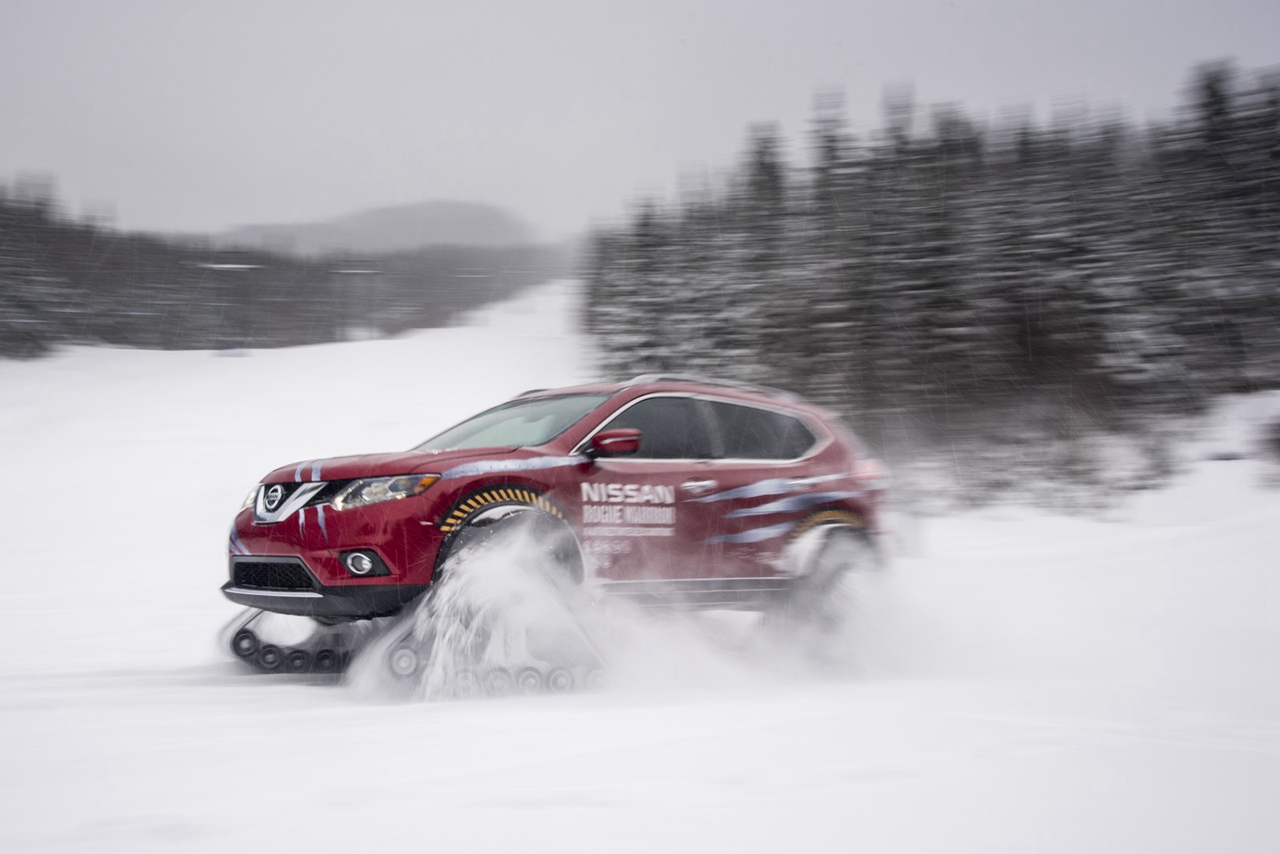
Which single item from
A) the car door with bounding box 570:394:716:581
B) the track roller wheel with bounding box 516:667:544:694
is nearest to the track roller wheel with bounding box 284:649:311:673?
the track roller wheel with bounding box 516:667:544:694

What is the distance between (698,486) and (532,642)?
1.47 meters

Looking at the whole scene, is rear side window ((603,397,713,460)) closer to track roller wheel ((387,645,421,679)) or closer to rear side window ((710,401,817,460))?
rear side window ((710,401,817,460))

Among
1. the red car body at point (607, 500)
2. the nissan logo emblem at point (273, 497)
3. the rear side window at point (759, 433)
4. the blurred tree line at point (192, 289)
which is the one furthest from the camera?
the blurred tree line at point (192, 289)

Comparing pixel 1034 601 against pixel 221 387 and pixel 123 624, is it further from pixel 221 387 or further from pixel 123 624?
pixel 221 387

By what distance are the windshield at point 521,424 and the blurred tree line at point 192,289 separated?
47.1 ft

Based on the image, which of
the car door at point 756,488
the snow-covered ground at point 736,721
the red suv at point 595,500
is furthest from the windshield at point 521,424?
the snow-covered ground at point 736,721

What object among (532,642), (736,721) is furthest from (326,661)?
(736,721)

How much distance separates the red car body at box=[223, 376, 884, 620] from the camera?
4559mm

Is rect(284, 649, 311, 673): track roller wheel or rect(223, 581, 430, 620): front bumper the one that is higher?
rect(223, 581, 430, 620): front bumper

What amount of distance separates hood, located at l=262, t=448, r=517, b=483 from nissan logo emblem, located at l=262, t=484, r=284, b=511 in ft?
0.13

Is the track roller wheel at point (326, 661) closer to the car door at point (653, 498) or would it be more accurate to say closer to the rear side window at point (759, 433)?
the car door at point (653, 498)

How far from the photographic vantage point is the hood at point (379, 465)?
465 centimetres

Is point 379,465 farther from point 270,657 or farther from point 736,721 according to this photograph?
point 736,721

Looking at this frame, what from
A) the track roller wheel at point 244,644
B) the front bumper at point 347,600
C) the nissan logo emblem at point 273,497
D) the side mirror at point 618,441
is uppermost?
the side mirror at point 618,441
